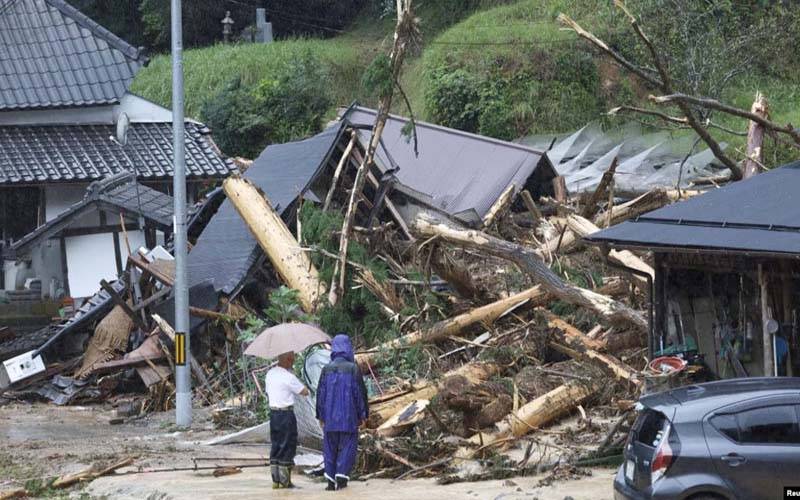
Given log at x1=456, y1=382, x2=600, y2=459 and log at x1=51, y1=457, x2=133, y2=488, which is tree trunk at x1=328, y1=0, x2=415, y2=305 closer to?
log at x1=456, y1=382, x2=600, y2=459

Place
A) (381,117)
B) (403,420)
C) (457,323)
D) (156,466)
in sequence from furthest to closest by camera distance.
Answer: (381,117) → (457,323) → (156,466) → (403,420)

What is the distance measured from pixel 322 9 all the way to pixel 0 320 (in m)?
28.9

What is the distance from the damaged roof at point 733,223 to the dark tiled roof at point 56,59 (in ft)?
51.6

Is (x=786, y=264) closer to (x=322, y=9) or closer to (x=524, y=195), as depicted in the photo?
(x=524, y=195)

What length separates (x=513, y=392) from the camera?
46.2ft

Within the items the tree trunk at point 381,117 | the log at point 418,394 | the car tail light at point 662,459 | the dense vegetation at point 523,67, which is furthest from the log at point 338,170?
the car tail light at point 662,459

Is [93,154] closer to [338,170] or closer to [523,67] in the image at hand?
[338,170]

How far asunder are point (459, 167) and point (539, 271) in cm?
1005

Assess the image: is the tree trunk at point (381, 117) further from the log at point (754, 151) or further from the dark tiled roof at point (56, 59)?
the dark tiled roof at point (56, 59)

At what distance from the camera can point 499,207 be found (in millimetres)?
22078

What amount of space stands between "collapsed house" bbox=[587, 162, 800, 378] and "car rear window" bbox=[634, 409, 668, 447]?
2.29m

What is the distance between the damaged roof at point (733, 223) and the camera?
11094 mm

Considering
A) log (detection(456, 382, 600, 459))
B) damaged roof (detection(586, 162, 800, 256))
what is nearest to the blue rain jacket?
log (detection(456, 382, 600, 459))

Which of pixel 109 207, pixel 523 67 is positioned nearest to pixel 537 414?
pixel 109 207
